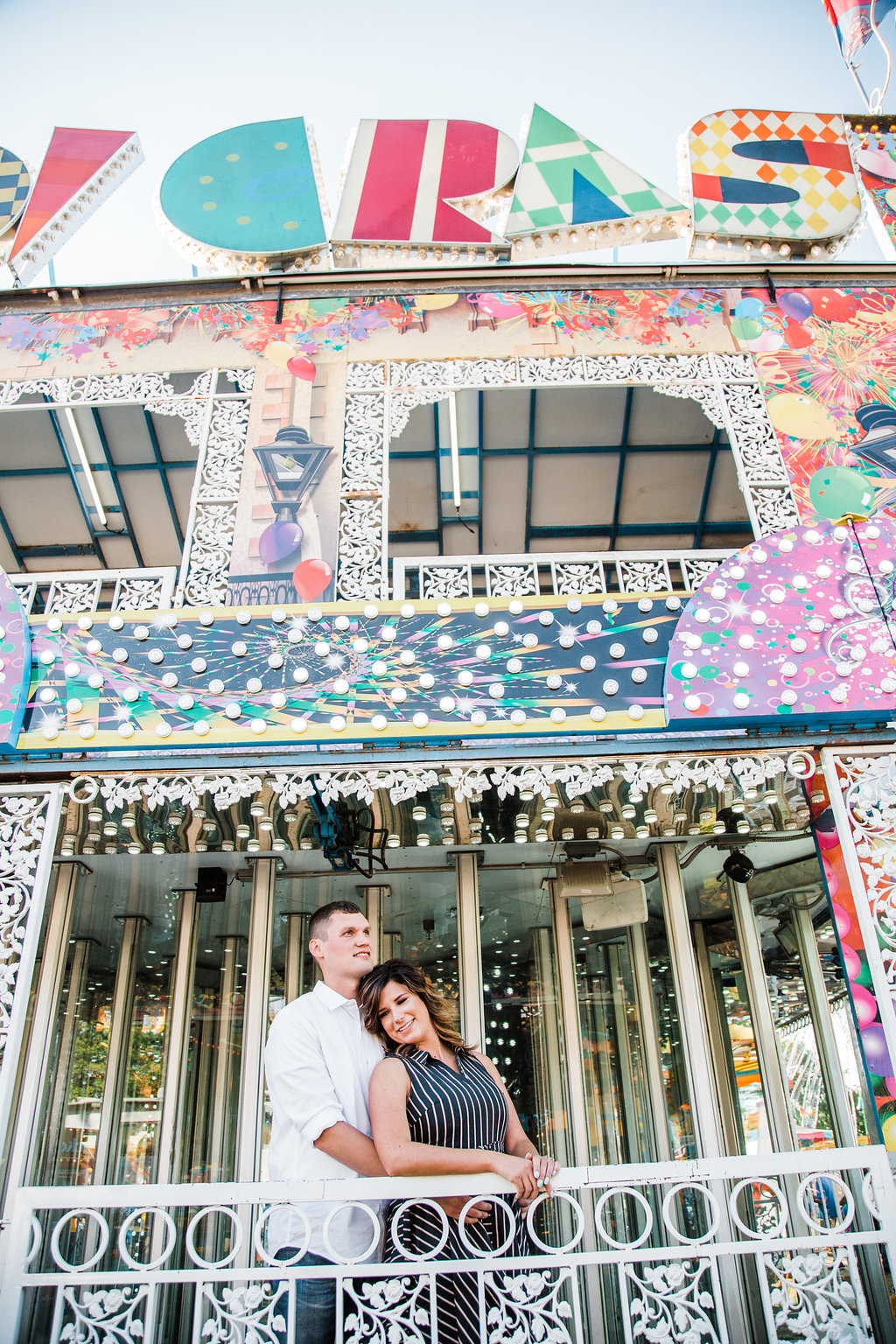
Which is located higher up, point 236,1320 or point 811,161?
point 811,161

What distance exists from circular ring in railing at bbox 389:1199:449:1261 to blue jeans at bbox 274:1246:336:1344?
298 millimetres

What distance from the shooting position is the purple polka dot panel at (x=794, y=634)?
4.84 meters

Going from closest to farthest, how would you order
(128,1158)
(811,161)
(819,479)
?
1. (819,479)
2. (128,1158)
3. (811,161)

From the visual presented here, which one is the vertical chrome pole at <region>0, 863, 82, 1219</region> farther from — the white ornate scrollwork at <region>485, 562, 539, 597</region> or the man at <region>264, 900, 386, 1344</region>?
the white ornate scrollwork at <region>485, 562, 539, 597</region>

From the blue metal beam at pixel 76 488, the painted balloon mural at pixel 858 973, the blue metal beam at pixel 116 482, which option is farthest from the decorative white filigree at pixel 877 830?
the blue metal beam at pixel 76 488

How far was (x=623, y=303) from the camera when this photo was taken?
664cm

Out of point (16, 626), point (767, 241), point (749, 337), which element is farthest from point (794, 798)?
point (16, 626)

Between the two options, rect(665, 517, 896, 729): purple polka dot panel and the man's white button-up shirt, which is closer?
the man's white button-up shirt

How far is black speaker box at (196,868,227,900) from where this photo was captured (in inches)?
265

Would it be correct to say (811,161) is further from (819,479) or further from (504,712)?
(504,712)

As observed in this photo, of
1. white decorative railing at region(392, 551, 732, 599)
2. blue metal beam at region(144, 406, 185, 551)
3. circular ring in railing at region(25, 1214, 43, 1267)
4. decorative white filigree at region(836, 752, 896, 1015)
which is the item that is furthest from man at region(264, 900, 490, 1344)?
blue metal beam at region(144, 406, 185, 551)

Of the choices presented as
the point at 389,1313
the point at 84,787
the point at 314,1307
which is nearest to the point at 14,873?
the point at 84,787

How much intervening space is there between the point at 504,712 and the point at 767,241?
4.62 meters

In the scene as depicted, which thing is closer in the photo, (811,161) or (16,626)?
(16,626)
